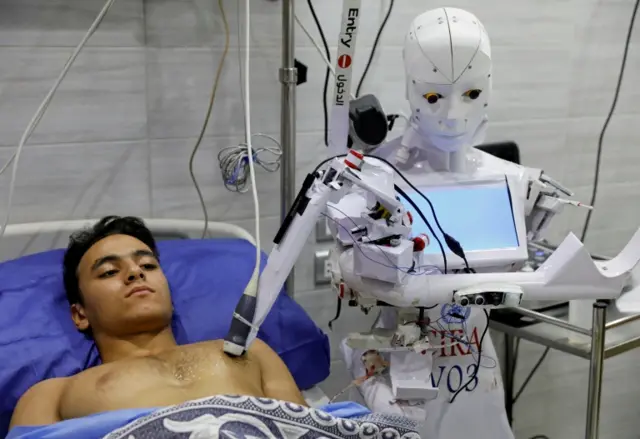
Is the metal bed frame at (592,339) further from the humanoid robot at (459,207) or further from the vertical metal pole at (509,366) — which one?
the vertical metal pole at (509,366)

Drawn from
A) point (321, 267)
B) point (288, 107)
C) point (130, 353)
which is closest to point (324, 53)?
point (288, 107)

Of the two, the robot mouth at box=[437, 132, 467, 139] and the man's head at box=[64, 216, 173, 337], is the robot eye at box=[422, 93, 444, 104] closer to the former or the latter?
the robot mouth at box=[437, 132, 467, 139]

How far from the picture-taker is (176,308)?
165cm

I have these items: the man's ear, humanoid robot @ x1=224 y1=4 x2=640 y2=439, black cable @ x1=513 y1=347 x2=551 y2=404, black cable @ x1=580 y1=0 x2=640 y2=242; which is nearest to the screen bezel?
humanoid robot @ x1=224 y1=4 x2=640 y2=439

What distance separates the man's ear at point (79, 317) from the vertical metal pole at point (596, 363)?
1.11 metres

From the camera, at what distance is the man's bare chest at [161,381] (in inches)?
54.2

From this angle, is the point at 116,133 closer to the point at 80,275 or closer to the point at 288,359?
the point at 80,275

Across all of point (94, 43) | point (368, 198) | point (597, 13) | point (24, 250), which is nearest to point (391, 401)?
point (368, 198)

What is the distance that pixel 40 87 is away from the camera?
1.72 m

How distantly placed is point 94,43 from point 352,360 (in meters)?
0.95

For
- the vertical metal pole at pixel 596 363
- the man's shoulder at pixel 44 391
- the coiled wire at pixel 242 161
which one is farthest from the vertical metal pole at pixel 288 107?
the vertical metal pole at pixel 596 363

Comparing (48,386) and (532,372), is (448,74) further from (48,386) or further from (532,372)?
(532,372)

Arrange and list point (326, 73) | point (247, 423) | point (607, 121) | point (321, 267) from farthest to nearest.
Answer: point (607, 121) < point (321, 267) < point (326, 73) < point (247, 423)

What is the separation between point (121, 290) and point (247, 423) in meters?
0.49
